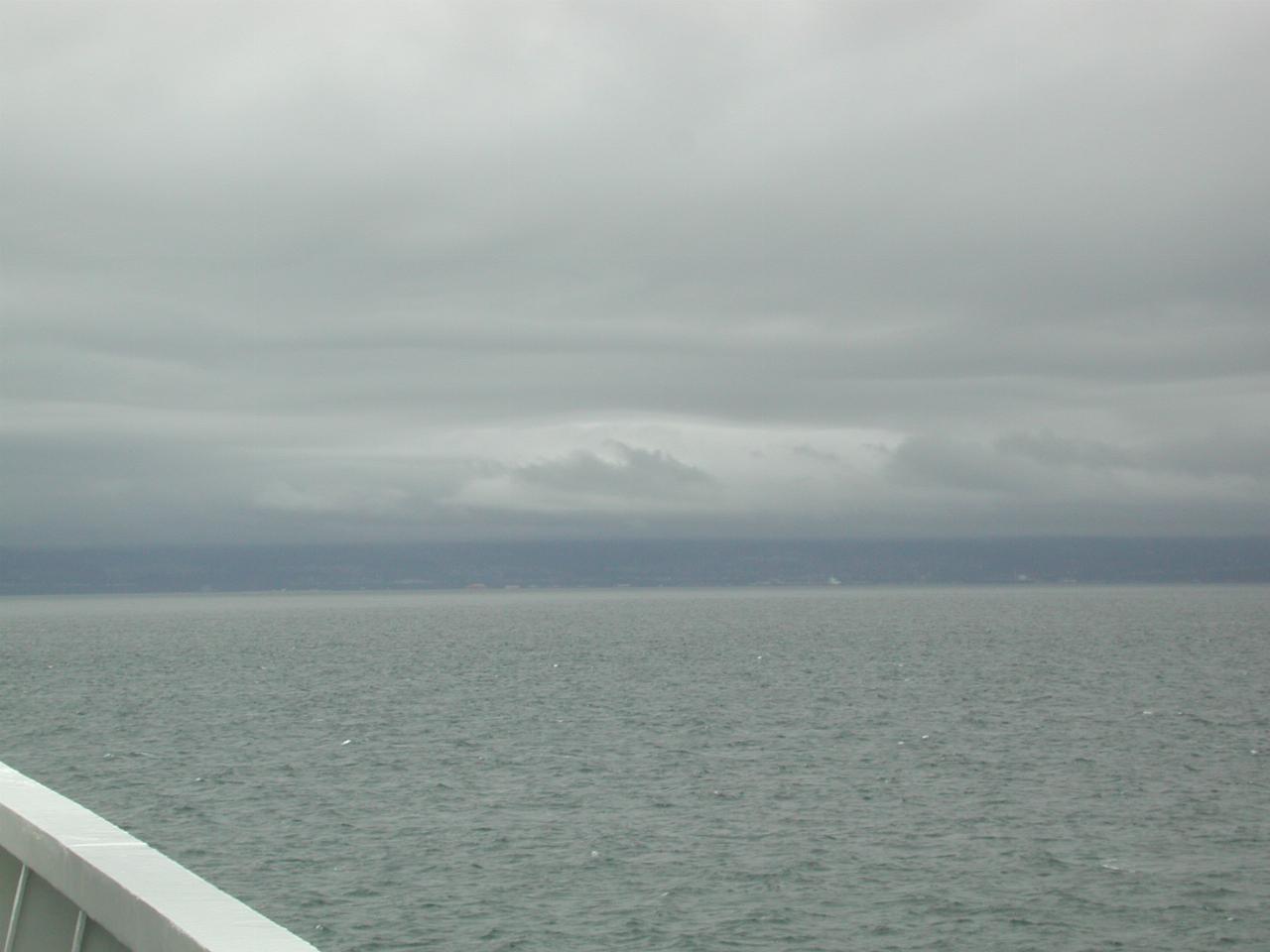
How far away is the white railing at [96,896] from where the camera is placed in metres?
3.99

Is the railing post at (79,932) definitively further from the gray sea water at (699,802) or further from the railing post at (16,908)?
the gray sea water at (699,802)

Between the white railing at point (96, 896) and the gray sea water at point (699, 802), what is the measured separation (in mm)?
21705

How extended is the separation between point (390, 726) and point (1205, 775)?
34.5 meters

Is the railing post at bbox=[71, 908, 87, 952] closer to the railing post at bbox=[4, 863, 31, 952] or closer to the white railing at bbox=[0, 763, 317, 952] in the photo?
the white railing at bbox=[0, 763, 317, 952]

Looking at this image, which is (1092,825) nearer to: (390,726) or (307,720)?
(390,726)

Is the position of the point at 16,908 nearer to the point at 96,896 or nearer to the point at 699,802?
the point at 96,896

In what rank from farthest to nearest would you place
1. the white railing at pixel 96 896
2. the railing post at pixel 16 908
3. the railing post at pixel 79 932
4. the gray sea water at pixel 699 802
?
1. the gray sea water at pixel 699 802
2. the railing post at pixel 16 908
3. the railing post at pixel 79 932
4. the white railing at pixel 96 896

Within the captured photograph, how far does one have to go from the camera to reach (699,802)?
42.7 metres

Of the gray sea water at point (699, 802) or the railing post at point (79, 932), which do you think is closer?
the railing post at point (79, 932)

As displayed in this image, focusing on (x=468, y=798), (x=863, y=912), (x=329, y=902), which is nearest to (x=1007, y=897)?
(x=863, y=912)

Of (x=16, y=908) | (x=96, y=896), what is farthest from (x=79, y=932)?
(x=16, y=908)

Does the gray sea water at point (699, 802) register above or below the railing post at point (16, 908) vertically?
below

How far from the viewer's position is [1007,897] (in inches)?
1192

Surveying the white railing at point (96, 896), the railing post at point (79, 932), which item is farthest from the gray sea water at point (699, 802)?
the railing post at point (79, 932)
